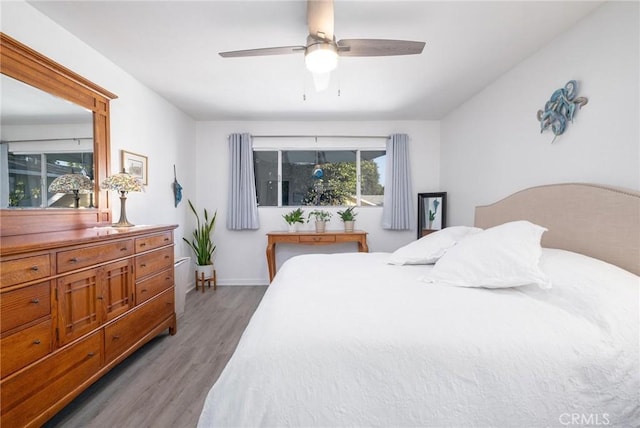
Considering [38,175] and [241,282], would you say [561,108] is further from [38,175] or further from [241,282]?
[241,282]

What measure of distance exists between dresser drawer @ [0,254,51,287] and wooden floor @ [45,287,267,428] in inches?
35.1

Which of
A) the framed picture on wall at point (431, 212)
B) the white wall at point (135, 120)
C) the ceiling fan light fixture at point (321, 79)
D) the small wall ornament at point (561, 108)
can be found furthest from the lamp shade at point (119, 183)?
the framed picture on wall at point (431, 212)

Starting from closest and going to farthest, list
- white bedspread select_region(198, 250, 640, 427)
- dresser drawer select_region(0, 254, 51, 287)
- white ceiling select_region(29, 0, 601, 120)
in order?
white bedspread select_region(198, 250, 640, 427) → dresser drawer select_region(0, 254, 51, 287) → white ceiling select_region(29, 0, 601, 120)

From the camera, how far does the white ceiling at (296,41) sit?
177 centimetres

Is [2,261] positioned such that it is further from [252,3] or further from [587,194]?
[587,194]

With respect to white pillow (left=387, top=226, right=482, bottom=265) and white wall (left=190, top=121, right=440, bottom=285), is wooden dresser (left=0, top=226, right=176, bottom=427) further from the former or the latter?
white wall (left=190, top=121, right=440, bottom=285)

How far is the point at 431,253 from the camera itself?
1.96m

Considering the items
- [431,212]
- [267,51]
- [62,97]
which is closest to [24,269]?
[62,97]

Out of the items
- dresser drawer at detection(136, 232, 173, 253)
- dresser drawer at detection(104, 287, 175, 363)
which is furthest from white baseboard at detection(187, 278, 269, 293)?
dresser drawer at detection(136, 232, 173, 253)

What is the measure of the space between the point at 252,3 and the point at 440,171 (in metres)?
3.47

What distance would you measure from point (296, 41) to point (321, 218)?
2.47 meters

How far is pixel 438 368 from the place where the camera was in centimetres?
88

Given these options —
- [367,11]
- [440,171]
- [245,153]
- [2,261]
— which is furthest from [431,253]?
[245,153]

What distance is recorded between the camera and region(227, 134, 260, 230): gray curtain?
161 inches
